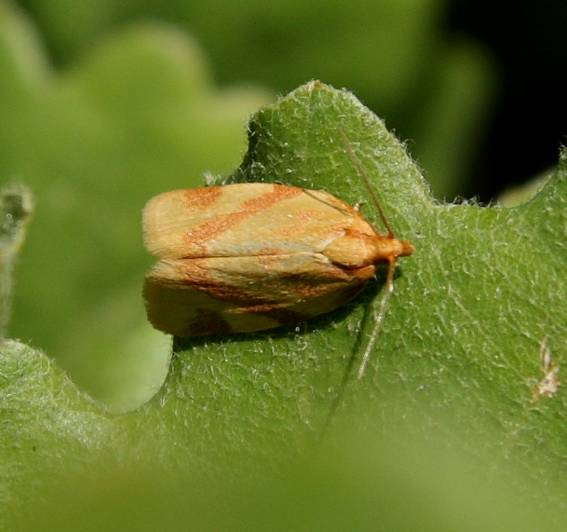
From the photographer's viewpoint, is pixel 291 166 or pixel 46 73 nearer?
pixel 291 166

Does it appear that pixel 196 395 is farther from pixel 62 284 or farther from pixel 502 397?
pixel 62 284

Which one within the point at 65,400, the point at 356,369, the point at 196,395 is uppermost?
the point at 356,369

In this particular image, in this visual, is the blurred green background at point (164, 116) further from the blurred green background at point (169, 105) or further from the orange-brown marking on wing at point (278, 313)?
the orange-brown marking on wing at point (278, 313)

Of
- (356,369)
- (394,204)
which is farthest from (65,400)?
(394,204)

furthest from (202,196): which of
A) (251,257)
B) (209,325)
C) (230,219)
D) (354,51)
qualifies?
(354,51)

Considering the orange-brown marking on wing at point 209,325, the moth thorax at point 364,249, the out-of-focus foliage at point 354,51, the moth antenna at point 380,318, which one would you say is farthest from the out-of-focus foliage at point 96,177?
the moth antenna at point 380,318

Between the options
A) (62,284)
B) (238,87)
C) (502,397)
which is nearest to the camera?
(502,397)

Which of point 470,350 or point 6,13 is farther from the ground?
point 6,13
